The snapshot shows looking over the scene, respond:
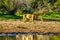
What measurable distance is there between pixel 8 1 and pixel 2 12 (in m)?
3.02

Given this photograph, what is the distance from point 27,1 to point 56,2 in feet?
18.4

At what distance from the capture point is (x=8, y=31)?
18.3 meters

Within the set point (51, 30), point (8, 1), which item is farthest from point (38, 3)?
point (51, 30)

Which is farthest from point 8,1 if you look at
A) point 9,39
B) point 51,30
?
point 9,39

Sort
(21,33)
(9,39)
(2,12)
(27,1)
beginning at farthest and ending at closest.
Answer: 1. (27,1)
2. (2,12)
3. (21,33)
4. (9,39)

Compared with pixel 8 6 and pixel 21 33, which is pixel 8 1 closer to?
pixel 8 6

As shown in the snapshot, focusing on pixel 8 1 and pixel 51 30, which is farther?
pixel 8 1

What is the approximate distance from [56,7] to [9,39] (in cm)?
2441

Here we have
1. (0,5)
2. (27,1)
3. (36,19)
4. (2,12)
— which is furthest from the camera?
(27,1)

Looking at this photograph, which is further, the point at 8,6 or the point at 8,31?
the point at 8,6

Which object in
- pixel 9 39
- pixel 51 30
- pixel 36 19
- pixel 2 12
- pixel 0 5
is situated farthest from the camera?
pixel 0 5

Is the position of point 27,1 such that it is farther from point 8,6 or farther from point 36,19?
point 36,19

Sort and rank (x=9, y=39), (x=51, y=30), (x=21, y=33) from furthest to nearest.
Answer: (x=51, y=30) < (x=21, y=33) < (x=9, y=39)

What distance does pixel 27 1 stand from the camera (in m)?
43.3
